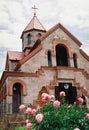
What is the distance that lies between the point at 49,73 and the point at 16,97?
13.1 ft

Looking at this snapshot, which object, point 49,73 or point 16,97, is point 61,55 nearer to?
point 49,73

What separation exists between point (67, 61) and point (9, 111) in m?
8.72

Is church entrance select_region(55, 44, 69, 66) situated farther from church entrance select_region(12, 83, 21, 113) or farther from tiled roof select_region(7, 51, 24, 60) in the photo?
church entrance select_region(12, 83, 21, 113)

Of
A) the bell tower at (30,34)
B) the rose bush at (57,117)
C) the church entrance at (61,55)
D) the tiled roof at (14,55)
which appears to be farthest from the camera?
the bell tower at (30,34)

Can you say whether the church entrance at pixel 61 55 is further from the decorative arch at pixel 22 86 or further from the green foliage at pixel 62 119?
the green foliage at pixel 62 119

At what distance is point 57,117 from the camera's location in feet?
25.9

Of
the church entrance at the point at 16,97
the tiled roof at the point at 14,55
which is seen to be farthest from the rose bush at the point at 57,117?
the tiled roof at the point at 14,55

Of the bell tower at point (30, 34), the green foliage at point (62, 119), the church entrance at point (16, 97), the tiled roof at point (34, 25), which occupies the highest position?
the tiled roof at point (34, 25)

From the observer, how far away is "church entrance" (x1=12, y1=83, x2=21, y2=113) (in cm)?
2146

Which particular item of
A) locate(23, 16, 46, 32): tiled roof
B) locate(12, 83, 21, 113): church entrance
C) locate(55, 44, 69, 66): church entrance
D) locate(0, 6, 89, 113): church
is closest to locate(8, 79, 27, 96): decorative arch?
locate(0, 6, 89, 113): church

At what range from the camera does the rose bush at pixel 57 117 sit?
7.86 metres

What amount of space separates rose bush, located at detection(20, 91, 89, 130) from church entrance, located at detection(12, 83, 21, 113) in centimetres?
1327

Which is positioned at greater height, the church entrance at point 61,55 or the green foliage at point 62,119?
the church entrance at point 61,55

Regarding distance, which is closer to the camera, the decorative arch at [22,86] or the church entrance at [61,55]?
the decorative arch at [22,86]
